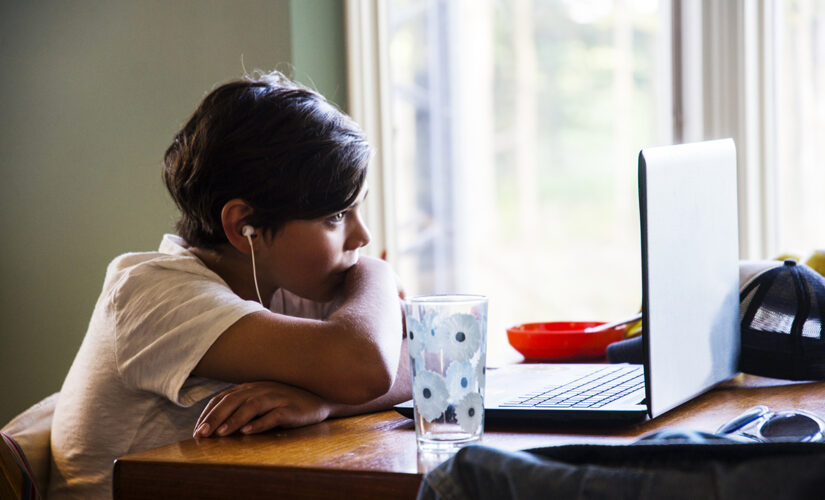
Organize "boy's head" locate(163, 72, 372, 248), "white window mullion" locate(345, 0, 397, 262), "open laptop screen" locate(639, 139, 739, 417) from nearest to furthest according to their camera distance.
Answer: "open laptop screen" locate(639, 139, 739, 417), "boy's head" locate(163, 72, 372, 248), "white window mullion" locate(345, 0, 397, 262)

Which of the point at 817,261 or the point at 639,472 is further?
the point at 817,261

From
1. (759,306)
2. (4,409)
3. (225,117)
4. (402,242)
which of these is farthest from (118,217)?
(759,306)

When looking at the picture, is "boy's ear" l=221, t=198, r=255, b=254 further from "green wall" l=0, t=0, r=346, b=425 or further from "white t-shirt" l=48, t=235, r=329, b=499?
"green wall" l=0, t=0, r=346, b=425

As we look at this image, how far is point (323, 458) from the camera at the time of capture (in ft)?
2.55

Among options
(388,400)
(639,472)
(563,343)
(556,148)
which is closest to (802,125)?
(563,343)

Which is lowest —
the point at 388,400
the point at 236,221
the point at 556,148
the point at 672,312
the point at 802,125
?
the point at 388,400

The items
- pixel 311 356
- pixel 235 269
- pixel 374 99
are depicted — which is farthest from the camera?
pixel 374 99

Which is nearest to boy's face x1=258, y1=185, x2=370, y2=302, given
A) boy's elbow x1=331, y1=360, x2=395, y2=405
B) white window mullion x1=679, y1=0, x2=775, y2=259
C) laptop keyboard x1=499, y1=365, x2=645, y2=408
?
boy's elbow x1=331, y1=360, x2=395, y2=405

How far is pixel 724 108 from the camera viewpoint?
204cm

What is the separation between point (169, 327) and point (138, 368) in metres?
0.06

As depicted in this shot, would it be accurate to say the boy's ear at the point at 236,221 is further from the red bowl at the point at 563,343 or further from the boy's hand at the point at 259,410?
the red bowl at the point at 563,343

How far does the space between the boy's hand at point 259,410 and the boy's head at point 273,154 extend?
28cm

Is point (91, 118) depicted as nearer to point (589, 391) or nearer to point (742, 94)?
point (742, 94)

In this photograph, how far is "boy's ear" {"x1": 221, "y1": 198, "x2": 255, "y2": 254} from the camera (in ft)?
3.90
